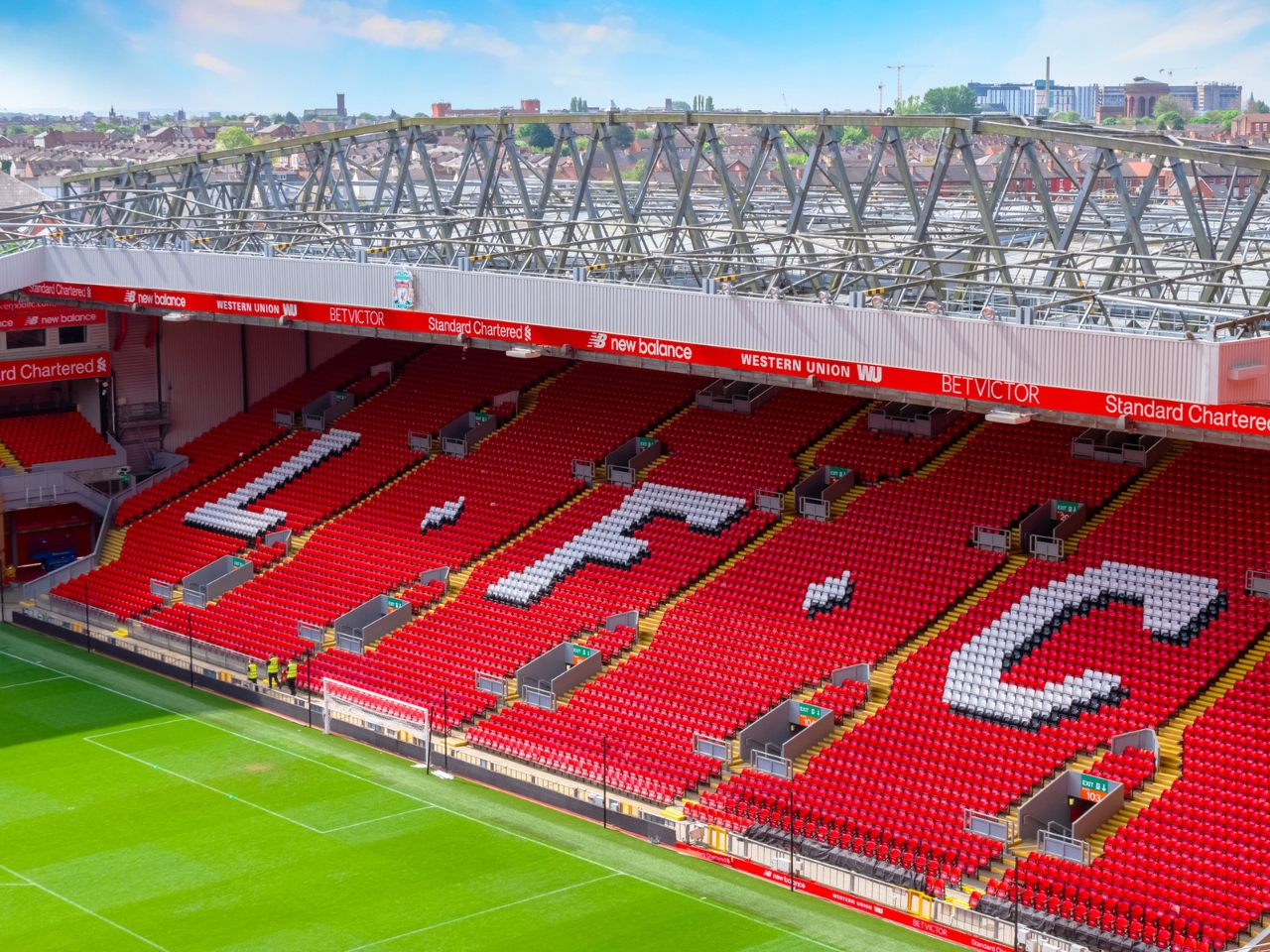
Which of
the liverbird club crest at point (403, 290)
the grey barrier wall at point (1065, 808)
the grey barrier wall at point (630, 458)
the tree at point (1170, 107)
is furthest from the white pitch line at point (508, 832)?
the tree at point (1170, 107)

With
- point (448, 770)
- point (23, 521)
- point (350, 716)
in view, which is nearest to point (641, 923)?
point (448, 770)

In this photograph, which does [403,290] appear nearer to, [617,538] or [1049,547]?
[617,538]

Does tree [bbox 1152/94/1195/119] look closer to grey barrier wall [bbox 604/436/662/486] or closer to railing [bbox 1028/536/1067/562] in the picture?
grey barrier wall [bbox 604/436/662/486]

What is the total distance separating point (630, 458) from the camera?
1622 inches

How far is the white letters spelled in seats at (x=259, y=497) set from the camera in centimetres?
4488

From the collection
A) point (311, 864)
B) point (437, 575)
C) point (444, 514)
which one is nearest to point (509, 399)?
point (444, 514)

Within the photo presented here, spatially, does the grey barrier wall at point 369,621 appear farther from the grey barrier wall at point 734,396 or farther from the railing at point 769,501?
the grey barrier wall at point 734,396

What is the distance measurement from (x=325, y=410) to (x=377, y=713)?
16.4 m

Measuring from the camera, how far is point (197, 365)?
51.7 meters

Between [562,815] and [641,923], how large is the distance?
17.4ft

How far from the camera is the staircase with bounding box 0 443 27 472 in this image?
4662 centimetres

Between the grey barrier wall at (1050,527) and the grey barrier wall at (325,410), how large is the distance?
2273 centimetres

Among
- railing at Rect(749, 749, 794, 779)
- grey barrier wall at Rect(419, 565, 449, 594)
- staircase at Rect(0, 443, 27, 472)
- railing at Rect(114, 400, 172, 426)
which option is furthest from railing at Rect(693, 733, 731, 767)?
railing at Rect(114, 400, 172, 426)

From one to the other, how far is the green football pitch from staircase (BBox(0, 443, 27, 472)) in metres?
12.3
